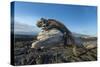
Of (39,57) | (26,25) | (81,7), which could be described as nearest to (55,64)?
(39,57)

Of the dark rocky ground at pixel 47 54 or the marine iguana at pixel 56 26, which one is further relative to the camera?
the marine iguana at pixel 56 26

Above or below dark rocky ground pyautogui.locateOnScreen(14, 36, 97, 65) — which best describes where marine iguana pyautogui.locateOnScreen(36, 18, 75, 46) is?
Answer: above

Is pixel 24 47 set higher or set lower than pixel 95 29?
lower

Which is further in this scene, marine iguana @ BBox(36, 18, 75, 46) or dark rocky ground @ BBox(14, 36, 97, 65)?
marine iguana @ BBox(36, 18, 75, 46)

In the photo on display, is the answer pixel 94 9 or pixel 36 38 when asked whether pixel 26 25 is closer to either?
pixel 36 38

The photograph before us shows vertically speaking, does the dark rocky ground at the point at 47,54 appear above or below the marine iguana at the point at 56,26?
below

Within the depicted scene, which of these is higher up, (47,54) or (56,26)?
(56,26)
